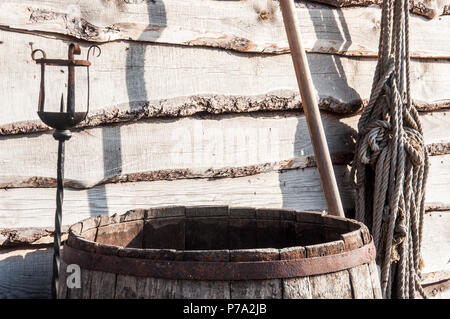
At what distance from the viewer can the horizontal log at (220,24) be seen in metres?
1.65

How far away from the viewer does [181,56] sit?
73.4 inches

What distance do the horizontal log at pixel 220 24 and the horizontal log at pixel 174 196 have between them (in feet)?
1.40

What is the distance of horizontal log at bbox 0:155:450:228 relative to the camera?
1.67m

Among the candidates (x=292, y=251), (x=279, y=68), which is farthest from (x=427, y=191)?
(x=292, y=251)

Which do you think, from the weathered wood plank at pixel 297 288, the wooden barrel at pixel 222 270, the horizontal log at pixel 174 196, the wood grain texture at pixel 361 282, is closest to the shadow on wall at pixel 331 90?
the horizontal log at pixel 174 196

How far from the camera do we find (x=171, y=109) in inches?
72.2

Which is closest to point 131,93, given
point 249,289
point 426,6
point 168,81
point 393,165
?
point 168,81

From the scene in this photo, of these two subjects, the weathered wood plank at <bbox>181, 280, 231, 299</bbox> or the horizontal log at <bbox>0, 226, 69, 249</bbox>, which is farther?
the horizontal log at <bbox>0, 226, 69, 249</bbox>

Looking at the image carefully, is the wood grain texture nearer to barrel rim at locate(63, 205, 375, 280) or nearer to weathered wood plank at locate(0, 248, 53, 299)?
barrel rim at locate(63, 205, 375, 280)

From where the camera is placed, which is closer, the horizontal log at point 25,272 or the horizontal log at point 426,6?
the horizontal log at point 25,272

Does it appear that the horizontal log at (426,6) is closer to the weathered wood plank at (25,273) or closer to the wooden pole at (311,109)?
the wooden pole at (311,109)

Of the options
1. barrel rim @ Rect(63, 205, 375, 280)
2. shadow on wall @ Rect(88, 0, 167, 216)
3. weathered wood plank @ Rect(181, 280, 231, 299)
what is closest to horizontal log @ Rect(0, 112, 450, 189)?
shadow on wall @ Rect(88, 0, 167, 216)

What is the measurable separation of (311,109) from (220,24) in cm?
39

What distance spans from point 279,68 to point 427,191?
0.84 metres
